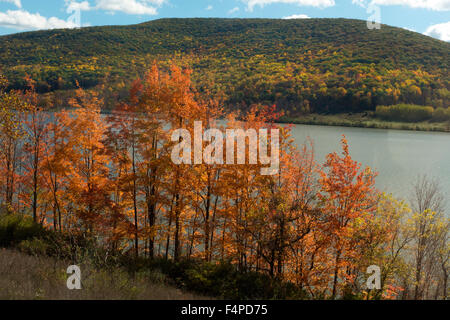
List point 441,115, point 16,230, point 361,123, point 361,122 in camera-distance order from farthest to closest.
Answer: point 361,122 → point 361,123 → point 441,115 → point 16,230

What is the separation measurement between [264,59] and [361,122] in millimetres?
62612

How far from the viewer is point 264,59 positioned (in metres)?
136

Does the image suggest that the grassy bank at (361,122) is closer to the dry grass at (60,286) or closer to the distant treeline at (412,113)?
the distant treeline at (412,113)

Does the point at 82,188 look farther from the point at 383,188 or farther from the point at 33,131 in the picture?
the point at 383,188

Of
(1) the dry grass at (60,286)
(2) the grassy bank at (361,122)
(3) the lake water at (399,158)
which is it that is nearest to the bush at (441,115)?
(2) the grassy bank at (361,122)

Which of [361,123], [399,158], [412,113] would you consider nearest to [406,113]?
[412,113]

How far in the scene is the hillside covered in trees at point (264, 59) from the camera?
3676 inches

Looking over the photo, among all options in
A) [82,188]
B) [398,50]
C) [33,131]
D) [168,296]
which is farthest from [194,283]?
[398,50]

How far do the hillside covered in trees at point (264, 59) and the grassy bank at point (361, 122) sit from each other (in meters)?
3.57

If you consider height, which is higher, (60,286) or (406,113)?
(406,113)

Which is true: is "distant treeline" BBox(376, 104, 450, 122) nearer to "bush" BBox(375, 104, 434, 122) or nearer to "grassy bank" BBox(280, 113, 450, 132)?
"bush" BBox(375, 104, 434, 122)

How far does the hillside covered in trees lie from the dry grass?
5985 cm

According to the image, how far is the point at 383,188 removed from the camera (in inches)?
1192

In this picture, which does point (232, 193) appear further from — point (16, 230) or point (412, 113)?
point (412, 113)
